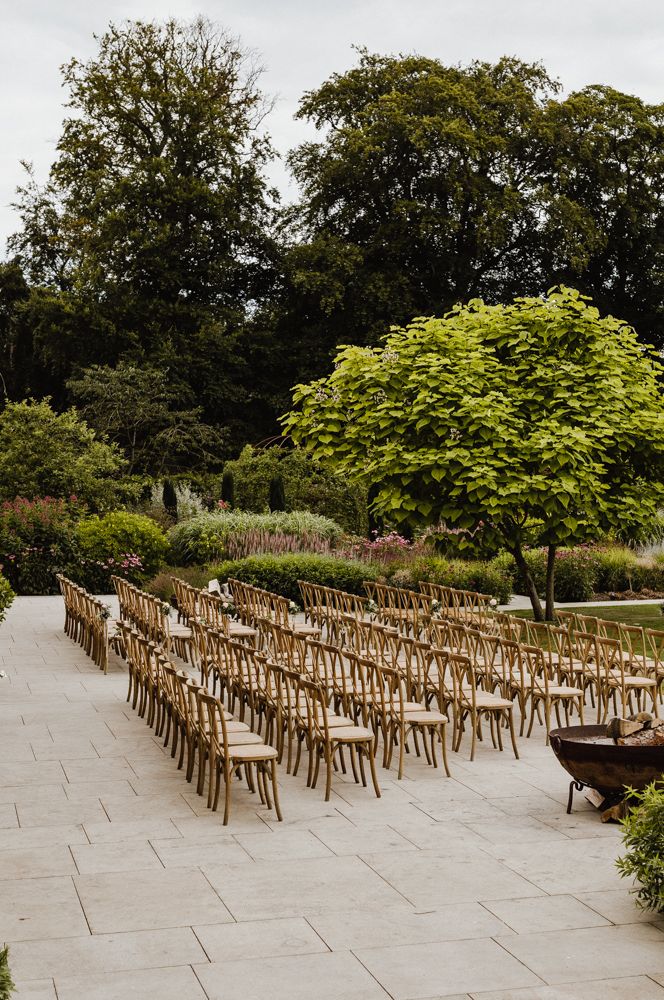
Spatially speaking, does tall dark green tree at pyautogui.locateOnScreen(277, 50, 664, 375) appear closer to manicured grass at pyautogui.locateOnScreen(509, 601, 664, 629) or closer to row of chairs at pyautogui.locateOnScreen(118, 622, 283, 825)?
manicured grass at pyautogui.locateOnScreen(509, 601, 664, 629)

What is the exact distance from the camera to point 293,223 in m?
43.0

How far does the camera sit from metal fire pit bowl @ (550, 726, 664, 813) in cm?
775

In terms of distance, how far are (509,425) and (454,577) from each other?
616cm

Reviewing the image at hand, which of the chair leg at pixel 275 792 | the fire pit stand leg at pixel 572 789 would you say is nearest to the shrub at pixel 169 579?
the chair leg at pixel 275 792

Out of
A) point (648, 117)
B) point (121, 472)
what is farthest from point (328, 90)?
point (121, 472)

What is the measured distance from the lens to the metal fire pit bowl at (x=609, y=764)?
7754mm

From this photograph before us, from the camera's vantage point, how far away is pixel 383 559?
24.8 meters

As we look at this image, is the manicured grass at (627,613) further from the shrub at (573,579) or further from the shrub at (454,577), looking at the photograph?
the shrub at (454,577)

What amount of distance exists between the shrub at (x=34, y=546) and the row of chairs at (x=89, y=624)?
17.7ft

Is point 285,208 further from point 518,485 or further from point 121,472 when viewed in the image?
point 518,485

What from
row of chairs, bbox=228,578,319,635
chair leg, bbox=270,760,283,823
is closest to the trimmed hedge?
row of chairs, bbox=228,578,319,635

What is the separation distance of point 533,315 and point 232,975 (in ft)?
45.0

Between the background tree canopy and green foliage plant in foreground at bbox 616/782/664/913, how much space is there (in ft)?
101

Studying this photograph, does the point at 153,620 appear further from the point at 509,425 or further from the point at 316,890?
the point at 316,890
